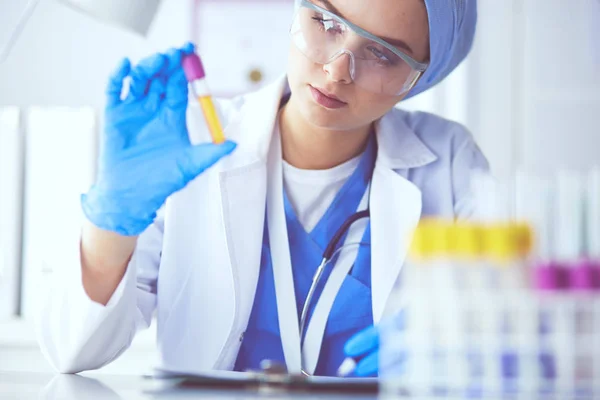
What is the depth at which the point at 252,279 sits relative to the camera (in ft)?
5.24

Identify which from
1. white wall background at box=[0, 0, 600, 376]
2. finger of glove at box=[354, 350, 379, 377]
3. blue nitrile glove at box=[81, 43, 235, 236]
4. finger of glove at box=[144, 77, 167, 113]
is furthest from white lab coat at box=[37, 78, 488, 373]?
white wall background at box=[0, 0, 600, 376]

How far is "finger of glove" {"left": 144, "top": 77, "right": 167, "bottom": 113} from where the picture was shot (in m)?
1.36

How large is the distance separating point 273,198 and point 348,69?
371 mm

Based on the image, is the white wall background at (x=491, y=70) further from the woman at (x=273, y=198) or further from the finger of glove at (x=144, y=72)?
the finger of glove at (x=144, y=72)

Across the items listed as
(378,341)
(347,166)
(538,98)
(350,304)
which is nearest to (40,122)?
(347,166)

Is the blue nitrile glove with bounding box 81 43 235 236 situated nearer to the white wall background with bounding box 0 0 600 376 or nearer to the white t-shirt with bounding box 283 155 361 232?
the white t-shirt with bounding box 283 155 361 232

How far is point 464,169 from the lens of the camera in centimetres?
183

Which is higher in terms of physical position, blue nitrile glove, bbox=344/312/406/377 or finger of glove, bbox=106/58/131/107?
finger of glove, bbox=106/58/131/107

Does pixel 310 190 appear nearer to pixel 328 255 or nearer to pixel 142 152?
pixel 328 255

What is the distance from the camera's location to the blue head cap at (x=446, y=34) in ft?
5.09

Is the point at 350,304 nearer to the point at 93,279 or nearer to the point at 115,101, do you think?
the point at 93,279

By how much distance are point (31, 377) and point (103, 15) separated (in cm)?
61

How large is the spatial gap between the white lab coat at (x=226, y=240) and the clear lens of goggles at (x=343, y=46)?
29 centimetres

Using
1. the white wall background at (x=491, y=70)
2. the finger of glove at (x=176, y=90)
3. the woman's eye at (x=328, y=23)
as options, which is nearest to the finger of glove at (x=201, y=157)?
the finger of glove at (x=176, y=90)
